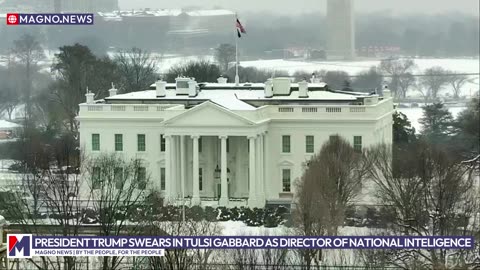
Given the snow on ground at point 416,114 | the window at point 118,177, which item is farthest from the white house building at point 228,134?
the snow on ground at point 416,114

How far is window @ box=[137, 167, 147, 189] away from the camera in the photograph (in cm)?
4538

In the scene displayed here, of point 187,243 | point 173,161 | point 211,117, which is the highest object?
point 211,117

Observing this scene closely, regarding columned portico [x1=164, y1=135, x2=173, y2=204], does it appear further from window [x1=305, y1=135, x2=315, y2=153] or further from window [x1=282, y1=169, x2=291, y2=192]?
window [x1=305, y1=135, x2=315, y2=153]

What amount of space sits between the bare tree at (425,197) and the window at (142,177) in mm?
7019

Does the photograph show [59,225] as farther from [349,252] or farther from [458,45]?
[458,45]

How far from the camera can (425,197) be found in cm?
3469

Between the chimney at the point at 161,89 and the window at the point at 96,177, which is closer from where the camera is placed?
the window at the point at 96,177

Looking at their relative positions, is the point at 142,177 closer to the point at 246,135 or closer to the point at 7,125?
the point at 246,135

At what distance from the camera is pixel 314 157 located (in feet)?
154

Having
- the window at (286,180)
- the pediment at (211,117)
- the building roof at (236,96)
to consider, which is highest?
the building roof at (236,96)

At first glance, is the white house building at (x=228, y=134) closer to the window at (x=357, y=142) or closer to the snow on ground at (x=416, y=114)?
the window at (x=357, y=142)

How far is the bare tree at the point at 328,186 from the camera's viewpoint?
113 ft

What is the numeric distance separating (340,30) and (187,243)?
226 feet

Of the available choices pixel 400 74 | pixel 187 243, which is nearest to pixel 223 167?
pixel 187 243
